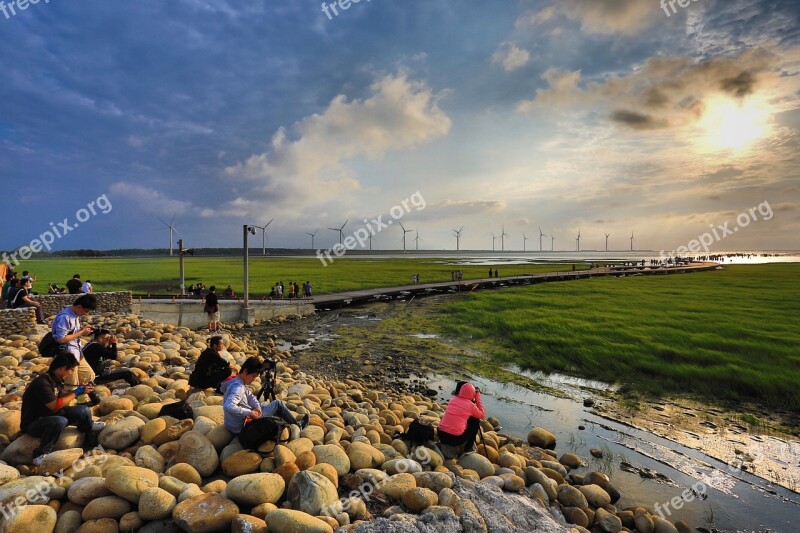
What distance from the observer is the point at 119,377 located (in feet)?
29.8

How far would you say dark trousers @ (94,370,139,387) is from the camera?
8877 millimetres

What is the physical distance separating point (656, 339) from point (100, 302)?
27725 mm

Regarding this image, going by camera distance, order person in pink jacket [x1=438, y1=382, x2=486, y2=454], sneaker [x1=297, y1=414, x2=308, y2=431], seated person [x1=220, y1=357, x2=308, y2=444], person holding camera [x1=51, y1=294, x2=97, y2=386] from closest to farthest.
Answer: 1. seated person [x1=220, y1=357, x2=308, y2=444]
2. sneaker [x1=297, y1=414, x2=308, y2=431]
3. person in pink jacket [x1=438, y1=382, x2=486, y2=454]
4. person holding camera [x1=51, y1=294, x2=97, y2=386]

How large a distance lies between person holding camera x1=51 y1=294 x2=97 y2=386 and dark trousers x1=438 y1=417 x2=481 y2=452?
702 centimetres

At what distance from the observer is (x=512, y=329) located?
2353cm

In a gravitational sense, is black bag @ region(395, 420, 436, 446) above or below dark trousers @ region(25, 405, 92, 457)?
below

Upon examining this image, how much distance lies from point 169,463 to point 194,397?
243 cm

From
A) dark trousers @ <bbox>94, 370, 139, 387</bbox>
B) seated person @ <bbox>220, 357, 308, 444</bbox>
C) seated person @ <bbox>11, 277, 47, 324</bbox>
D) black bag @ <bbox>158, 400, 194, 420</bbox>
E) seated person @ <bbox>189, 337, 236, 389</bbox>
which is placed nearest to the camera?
seated person @ <bbox>220, 357, 308, 444</bbox>

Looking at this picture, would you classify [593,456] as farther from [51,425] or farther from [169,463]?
[51,425]

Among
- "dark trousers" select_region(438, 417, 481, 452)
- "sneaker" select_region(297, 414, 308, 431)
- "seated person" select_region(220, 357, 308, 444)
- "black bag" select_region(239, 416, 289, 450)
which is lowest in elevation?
"dark trousers" select_region(438, 417, 481, 452)

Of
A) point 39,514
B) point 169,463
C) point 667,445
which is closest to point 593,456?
point 667,445

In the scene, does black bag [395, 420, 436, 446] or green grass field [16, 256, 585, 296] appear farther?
green grass field [16, 256, 585, 296]

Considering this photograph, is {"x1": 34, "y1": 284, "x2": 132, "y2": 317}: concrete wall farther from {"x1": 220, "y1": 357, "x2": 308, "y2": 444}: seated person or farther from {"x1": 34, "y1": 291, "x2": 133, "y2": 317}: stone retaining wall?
{"x1": 220, "y1": 357, "x2": 308, "y2": 444}: seated person

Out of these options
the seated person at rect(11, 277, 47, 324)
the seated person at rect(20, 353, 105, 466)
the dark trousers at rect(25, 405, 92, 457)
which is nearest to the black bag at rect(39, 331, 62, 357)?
the seated person at rect(20, 353, 105, 466)
